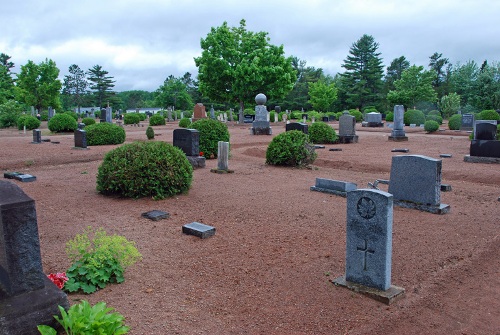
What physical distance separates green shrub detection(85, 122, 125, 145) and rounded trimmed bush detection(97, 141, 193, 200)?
1171 centimetres

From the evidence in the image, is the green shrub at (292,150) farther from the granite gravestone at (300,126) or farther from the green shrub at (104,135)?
the green shrub at (104,135)

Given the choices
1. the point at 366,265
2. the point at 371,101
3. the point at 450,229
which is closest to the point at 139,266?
the point at 366,265

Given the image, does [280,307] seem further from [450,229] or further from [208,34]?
[208,34]

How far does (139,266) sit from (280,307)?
194cm

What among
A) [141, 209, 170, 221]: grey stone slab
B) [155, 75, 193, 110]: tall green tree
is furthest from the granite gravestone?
[155, 75, 193, 110]: tall green tree

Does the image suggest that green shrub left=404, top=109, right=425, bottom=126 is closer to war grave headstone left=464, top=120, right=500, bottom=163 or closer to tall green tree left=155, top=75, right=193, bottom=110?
war grave headstone left=464, top=120, right=500, bottom=163

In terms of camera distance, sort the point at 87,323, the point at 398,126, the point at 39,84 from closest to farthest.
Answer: the point at 87,323 < the point at 398,126 < the point at 39,84

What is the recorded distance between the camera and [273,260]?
218 inches

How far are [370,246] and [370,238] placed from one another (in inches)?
3.6

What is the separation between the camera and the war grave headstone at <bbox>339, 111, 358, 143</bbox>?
22.3 metres

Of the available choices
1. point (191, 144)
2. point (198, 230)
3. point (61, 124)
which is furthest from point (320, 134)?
point (61, 124)

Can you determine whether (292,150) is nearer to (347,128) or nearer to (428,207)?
(428,207)

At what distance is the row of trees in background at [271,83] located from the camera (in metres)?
39.0

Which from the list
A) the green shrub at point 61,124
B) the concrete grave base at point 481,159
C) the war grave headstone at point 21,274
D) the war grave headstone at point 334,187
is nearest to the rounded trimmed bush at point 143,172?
the war grave headstone at point 334,187
